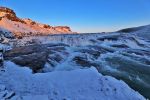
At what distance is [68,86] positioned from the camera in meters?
11.3

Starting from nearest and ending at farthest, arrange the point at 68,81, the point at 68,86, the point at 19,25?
the point at 68,86
the point at 68,81
the point at 19,25

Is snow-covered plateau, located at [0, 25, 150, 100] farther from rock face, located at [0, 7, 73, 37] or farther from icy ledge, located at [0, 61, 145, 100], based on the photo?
rock face, located at [0, 7, 73, 37]

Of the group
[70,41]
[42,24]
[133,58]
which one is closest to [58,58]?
[133,58]

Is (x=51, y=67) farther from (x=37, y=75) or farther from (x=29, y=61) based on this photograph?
(x=37, y=75)

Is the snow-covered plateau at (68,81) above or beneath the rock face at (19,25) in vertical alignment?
above

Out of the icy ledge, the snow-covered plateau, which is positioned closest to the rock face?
the snow-covered plateau

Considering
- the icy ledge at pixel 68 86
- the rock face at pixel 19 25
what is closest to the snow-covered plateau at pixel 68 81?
the icy ledge at pixel 68 86

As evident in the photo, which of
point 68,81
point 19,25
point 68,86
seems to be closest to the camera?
point 68,86

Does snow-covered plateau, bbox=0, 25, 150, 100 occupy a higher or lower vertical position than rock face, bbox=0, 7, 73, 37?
higher

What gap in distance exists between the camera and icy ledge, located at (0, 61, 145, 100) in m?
10.6

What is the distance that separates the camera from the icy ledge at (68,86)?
10.6 meters

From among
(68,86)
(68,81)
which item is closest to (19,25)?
(68,81)

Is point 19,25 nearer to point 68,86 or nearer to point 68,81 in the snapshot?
point 68,81

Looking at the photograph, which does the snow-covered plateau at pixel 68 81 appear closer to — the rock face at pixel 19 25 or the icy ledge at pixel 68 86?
the icy ledge at pixel 68 86
